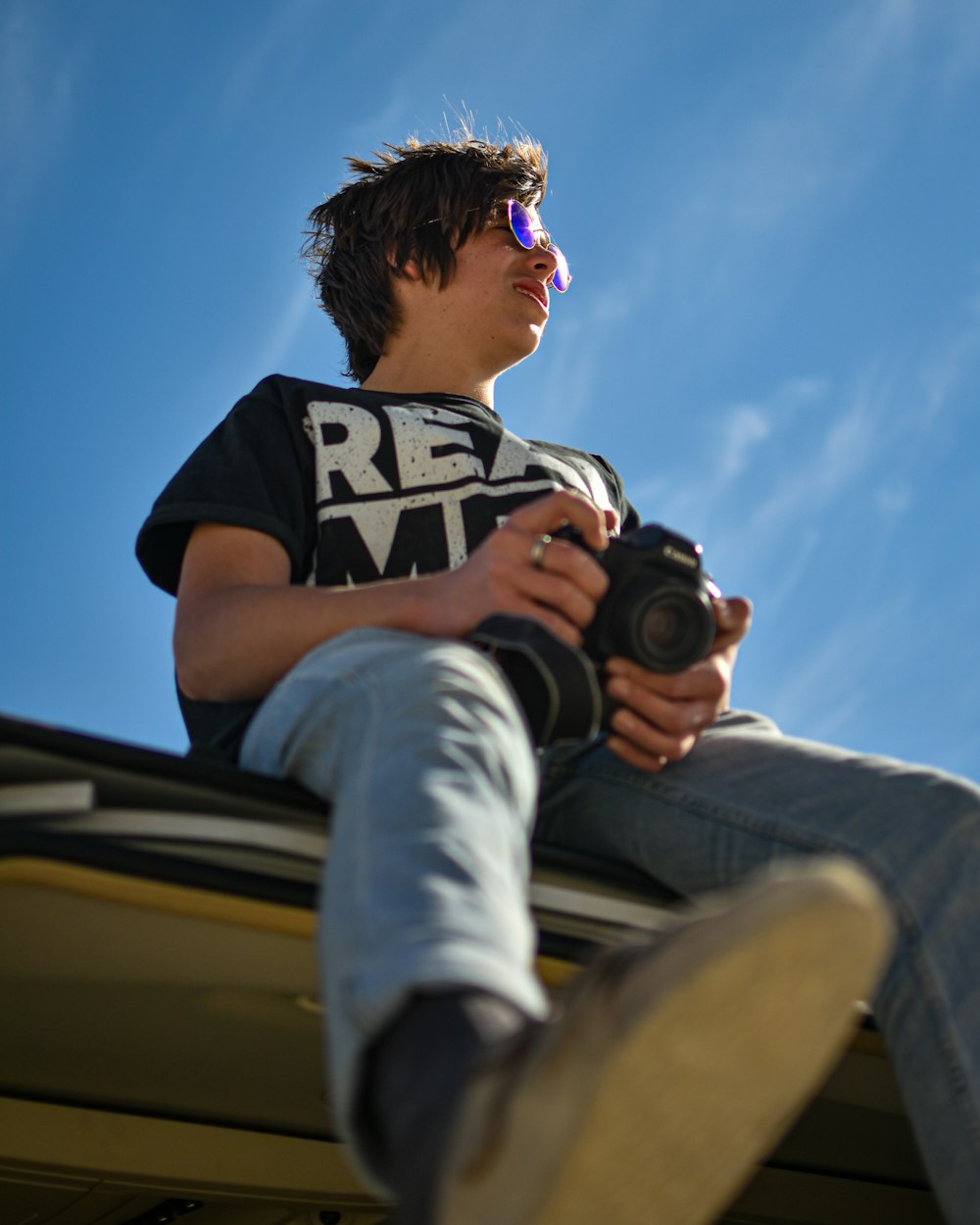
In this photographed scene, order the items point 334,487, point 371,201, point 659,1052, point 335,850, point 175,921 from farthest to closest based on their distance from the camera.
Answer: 1. point 371,201
2. point 334,487
3. point 175,921
4. point 335,850
5. point 659,1052

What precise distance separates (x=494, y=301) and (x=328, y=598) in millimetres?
1260

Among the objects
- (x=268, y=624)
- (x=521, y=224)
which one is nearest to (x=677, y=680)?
(x=268, y=624)

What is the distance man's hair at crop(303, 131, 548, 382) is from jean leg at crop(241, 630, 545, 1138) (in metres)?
1.68

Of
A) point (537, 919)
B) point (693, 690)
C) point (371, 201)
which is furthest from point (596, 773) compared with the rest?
point (371, 201)

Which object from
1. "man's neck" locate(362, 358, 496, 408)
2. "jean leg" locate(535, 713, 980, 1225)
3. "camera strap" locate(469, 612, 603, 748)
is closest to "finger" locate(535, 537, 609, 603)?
"camera strap" locate(469, 612, 603, 748)

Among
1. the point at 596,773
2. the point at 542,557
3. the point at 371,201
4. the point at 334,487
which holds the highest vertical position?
the point at 371,201

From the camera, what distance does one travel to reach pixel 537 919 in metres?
1.68

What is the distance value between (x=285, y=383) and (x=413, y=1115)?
1.76 m

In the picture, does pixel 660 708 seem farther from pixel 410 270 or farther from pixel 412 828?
pixel 410 270

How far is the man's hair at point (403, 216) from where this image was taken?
302 centimetres

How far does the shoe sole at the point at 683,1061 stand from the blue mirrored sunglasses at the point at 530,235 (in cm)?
220

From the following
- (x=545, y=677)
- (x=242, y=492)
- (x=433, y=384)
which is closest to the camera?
(x=545, y=677)

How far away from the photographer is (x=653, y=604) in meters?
1.81

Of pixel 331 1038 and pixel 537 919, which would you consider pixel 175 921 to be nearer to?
pixel 537 919
